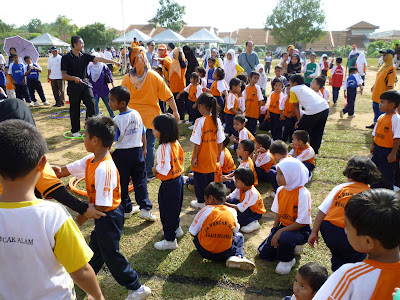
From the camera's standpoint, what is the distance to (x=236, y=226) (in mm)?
3539

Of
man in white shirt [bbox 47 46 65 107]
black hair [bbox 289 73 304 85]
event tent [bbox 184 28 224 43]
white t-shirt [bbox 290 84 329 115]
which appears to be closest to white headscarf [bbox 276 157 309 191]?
white t-shirt [bbox 290 84 329 115]

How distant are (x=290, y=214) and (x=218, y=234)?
2.81 ft

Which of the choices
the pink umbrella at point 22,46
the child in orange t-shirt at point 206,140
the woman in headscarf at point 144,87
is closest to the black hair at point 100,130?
the child in orange t-shirt at point 206,140

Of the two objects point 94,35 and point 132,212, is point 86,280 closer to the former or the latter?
point 132,212

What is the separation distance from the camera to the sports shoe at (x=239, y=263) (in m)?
3.42

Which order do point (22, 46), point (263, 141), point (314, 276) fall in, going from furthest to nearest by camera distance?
point (22, 46) < point (263, 141) < point (314, 276)

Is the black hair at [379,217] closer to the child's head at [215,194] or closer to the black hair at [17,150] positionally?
the black hair at [17,150]

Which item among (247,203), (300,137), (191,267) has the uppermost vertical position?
(300,137)

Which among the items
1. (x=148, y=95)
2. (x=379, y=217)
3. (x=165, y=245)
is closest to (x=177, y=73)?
(x=148, y=95)

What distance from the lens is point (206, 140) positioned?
4449mm

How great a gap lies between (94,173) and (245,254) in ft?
7.16

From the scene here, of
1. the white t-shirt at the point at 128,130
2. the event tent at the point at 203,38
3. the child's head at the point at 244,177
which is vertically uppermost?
the event tent at the point at 203,38

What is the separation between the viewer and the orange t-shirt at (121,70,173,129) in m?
5.17

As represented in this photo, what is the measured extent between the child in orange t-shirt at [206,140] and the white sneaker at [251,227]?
865mm
